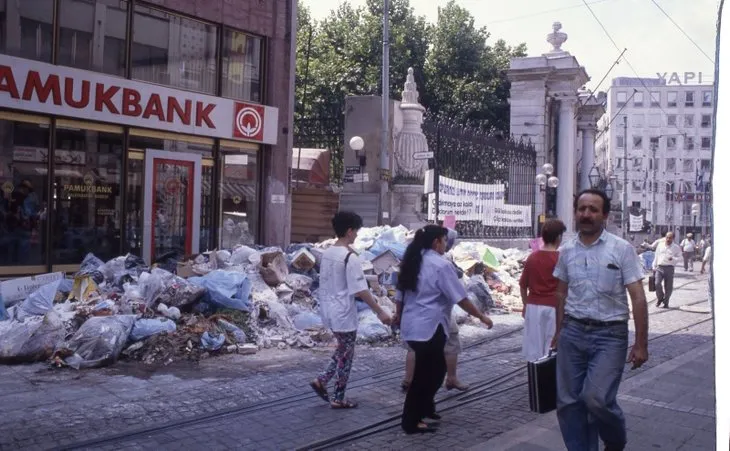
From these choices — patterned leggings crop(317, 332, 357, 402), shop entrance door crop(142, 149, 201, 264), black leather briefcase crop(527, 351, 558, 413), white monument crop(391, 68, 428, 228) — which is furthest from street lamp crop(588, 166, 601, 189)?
black leather briefcase crop(527, 351, 558, 413)

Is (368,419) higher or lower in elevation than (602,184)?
lower

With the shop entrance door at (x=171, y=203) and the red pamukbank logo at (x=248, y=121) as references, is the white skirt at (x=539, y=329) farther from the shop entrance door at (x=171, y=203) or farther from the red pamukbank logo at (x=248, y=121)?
the red pamukbank logo at (x=248, y=121)

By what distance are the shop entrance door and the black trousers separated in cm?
871

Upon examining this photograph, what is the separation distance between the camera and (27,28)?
11.7 meters

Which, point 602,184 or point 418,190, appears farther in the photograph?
point 602,184

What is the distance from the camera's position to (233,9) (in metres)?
14.9

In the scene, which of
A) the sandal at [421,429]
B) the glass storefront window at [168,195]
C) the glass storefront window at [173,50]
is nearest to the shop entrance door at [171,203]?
the glass storefront window at [168,195]

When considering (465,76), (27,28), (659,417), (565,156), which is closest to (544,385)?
(659,417)

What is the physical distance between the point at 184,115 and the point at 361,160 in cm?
582

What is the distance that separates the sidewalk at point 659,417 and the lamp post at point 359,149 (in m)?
10.6

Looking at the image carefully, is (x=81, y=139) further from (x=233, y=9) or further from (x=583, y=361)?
(x=583, y=361)

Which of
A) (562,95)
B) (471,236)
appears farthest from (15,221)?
(562,95)

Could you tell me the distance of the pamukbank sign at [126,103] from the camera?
450 inches

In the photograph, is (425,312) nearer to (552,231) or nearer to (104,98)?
(552,231)
